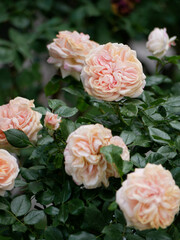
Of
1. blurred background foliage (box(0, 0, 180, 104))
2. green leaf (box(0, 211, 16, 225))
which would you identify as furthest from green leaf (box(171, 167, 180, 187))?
blurred background foliage (box(0, 0, 180, 104))

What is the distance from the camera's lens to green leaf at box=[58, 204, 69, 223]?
0.53 meters

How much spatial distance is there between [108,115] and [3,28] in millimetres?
1368

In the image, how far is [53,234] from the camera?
54 centimetres

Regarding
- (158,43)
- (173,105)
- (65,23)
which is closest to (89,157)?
(173,105)

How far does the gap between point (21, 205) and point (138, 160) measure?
18cm

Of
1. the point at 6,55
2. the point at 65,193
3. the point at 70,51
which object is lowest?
the point at 6,55

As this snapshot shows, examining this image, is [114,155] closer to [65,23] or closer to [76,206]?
[76,206]

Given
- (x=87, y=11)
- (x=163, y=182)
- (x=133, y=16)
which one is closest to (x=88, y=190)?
(x=163, y=182)

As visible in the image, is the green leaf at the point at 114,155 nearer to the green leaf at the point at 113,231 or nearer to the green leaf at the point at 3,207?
the green leaf at the point at 113,231

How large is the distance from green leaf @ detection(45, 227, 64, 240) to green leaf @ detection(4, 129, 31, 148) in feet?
0.42

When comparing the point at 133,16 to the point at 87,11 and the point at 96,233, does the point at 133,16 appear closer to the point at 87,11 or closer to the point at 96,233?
the point at 87,11

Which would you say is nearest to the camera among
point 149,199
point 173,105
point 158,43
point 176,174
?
point 149,199

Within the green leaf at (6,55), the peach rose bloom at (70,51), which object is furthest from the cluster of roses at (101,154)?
the green leaf at (6,55)

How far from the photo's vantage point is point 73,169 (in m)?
0.50
